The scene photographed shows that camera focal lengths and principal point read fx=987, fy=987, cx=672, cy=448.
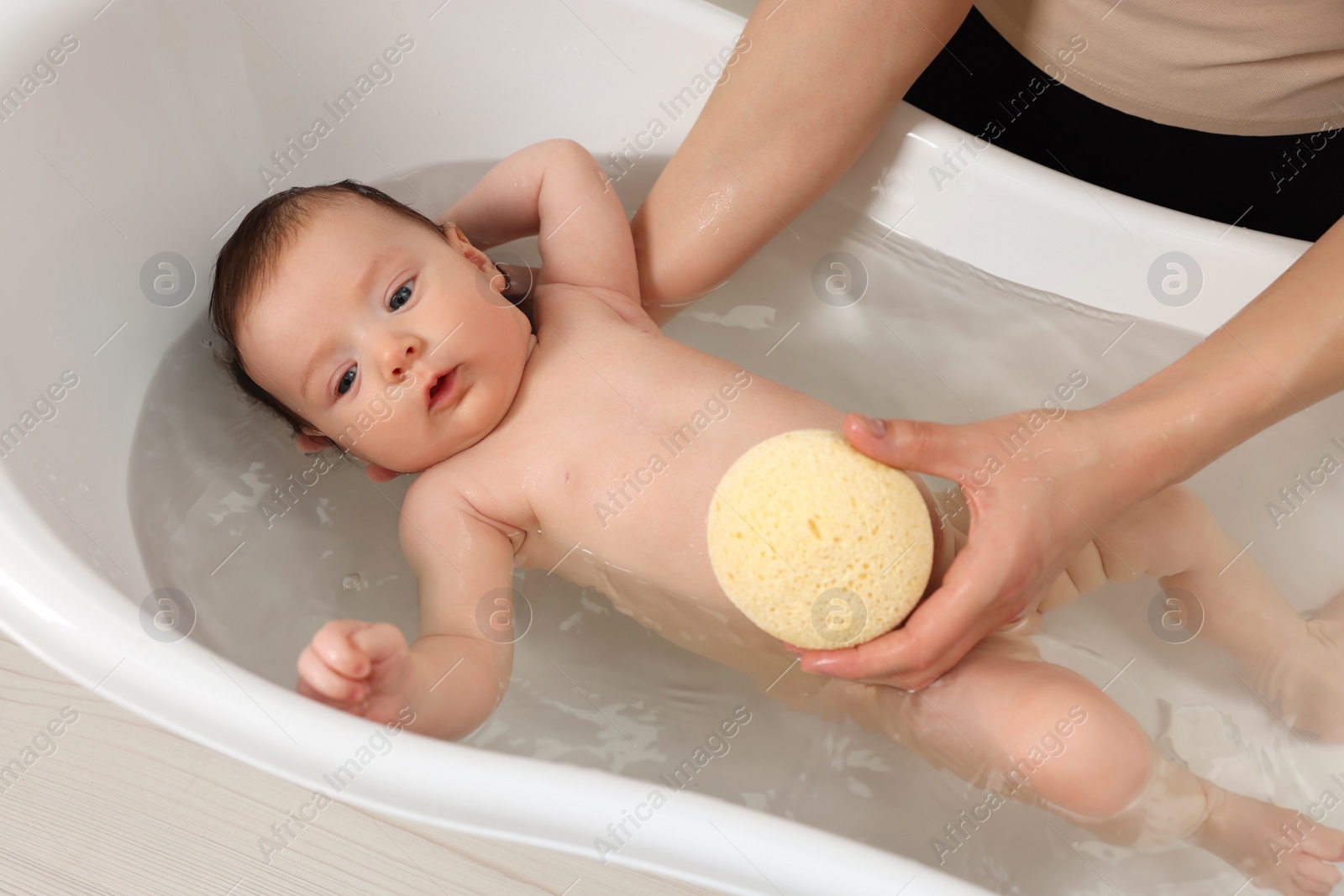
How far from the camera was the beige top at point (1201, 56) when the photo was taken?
3.21 feet

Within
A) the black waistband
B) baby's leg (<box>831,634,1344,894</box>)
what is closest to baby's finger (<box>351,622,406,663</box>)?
baby's leg (<box>831,634,1344,894</box>)

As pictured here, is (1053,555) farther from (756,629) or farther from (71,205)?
(71,205)

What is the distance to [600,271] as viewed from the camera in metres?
1.10

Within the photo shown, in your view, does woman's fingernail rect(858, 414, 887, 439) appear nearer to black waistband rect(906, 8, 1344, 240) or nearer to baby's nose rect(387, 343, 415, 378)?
baby's nose rect(387, 343, 415, 378)

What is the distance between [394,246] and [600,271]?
23cm

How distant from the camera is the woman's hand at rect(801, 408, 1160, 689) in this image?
760mm

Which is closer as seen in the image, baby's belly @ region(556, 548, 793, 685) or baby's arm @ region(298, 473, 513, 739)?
baby's arm @ region(298, 473, 513, 739)

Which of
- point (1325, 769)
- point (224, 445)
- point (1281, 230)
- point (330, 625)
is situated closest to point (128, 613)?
point (330, 625)

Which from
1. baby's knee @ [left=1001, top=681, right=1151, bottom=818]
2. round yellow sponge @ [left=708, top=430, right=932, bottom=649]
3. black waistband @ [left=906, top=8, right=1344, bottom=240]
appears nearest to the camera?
round yellow sponge @ [left=708, top=430, right=932, bottom=649]

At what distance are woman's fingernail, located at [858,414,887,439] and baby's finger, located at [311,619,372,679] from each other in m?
0.40

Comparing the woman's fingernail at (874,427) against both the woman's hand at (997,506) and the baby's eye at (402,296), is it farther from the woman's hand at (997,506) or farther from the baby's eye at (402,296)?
the baby's eye at (402,296)

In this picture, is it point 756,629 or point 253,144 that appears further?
point 253,144

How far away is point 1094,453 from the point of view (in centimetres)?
→ 81

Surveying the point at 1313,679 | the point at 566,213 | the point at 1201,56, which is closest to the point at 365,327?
the point at 566,213
